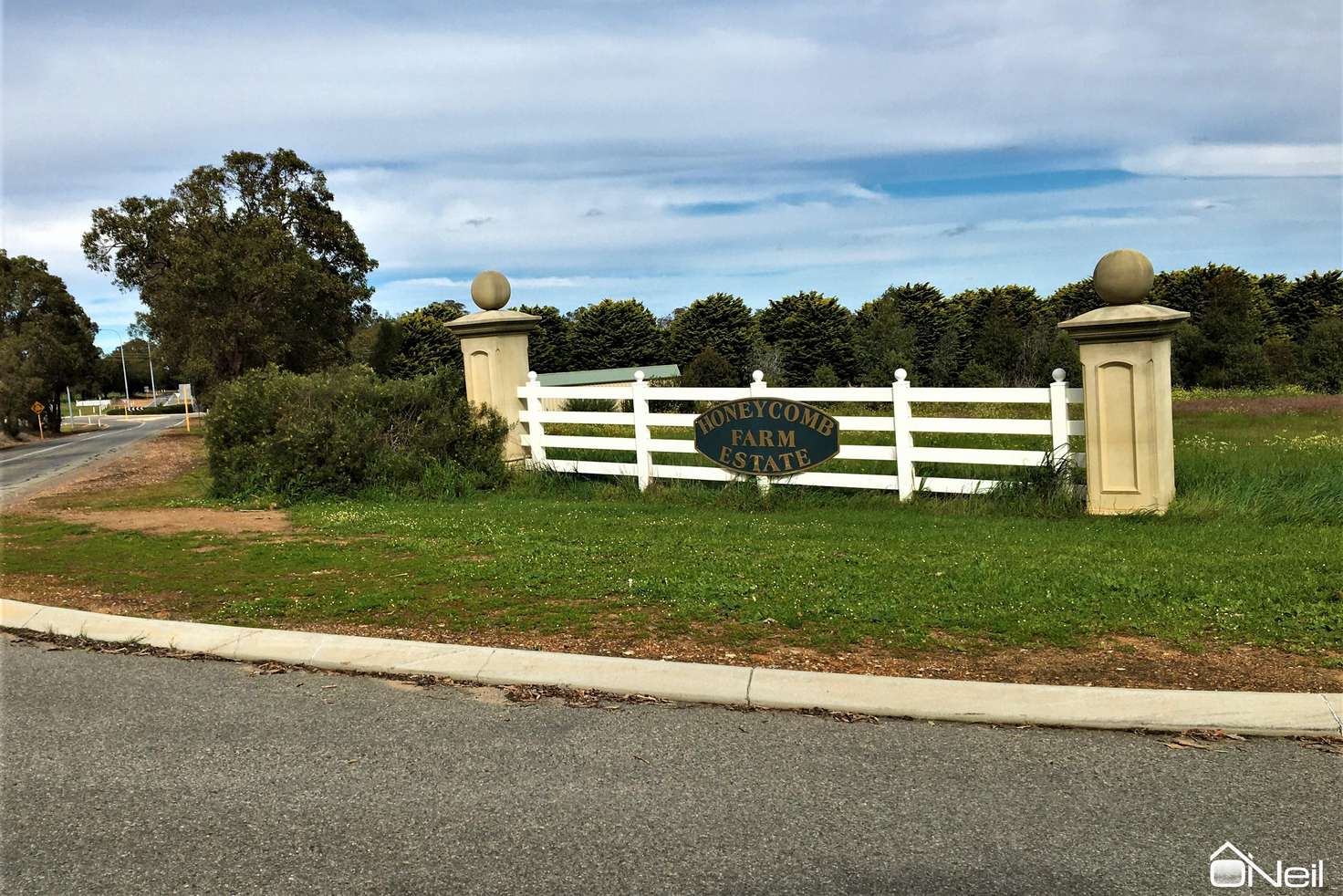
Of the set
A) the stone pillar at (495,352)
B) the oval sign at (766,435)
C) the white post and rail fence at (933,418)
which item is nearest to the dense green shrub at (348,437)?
the stone pillar at (495,352)

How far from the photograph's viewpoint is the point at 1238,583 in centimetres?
664

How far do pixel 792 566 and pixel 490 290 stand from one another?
8150mm

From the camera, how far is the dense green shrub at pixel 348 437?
1298 cm

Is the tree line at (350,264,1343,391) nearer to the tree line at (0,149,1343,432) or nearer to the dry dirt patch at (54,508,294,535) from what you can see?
the tree line at (0,149,1343,432)

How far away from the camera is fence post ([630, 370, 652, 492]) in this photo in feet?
41.7

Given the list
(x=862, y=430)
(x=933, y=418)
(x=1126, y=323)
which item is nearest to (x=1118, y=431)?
(x=1126, y=323)

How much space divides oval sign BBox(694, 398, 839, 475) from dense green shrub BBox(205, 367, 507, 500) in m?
3.18

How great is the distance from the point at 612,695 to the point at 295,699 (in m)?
1.65

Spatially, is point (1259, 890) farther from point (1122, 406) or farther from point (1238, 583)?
point (1122, 406)

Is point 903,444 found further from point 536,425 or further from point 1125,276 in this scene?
point 536,425

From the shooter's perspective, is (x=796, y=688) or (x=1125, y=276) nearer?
(x=796, y=688)

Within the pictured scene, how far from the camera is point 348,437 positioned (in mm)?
13117

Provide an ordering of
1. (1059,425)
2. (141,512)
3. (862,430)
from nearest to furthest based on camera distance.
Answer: (1059,425) → (862,430) → (141,512)

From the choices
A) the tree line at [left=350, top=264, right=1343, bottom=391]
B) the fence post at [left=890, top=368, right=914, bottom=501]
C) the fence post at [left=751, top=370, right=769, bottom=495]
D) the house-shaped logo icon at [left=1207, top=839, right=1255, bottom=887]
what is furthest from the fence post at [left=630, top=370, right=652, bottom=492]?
the tree line at [left=350, top=264, right=1343, bottom=391]
